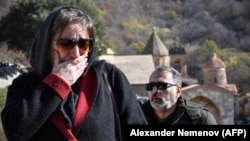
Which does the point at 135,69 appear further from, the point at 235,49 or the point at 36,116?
the point at 235,49

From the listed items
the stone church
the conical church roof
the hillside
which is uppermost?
the hillside

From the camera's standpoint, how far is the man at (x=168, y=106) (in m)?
4.21

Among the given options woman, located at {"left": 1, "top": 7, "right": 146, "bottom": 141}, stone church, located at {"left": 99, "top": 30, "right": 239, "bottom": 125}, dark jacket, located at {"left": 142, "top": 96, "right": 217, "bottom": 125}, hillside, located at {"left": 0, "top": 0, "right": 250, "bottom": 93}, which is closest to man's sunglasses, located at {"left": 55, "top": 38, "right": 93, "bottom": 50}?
woman, located at {"left": 1, "top": 7, "right": 146, "bottom": 141}

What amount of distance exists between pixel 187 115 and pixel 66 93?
2.27m

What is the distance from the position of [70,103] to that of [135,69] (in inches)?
1458

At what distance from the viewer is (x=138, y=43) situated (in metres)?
88.3

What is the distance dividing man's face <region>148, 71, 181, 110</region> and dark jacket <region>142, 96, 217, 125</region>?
0.08 m

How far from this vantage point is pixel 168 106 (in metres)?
4.31

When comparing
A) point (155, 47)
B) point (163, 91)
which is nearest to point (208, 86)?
point (155, 47)

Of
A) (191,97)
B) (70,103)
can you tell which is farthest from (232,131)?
(191,97)

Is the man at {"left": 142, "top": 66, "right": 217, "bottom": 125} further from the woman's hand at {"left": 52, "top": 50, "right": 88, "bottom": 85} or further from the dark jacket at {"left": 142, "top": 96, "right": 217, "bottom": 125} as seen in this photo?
the woman's hand at {"left": 52, "top": 50, "right": 88, "bottom": 85}

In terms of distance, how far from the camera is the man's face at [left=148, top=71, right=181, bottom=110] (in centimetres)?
430

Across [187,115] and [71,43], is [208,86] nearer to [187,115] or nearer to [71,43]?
[187,115]

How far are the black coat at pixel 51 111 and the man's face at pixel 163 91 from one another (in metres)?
1.92
